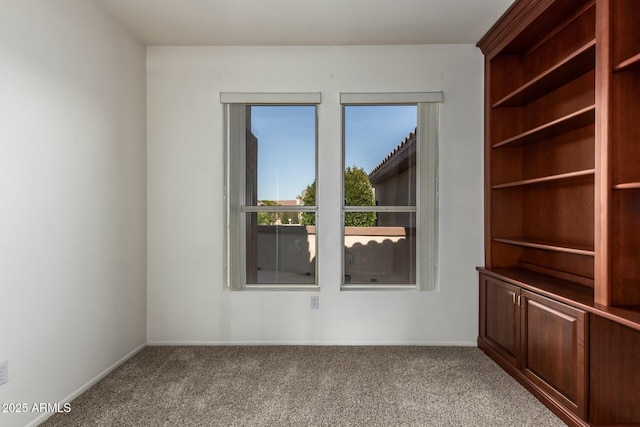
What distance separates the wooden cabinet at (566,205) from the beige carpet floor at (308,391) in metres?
0.31

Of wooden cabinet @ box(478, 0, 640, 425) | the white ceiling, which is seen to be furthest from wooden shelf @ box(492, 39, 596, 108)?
the white ceiling

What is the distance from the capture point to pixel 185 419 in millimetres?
1922

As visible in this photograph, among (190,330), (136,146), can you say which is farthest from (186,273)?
(136,146)

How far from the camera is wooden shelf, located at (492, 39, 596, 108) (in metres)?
1.90

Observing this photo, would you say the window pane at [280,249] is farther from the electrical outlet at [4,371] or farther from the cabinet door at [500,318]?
the electrical outlet at [4,371]

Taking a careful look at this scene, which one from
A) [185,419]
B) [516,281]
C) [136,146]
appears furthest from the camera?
[136,146]

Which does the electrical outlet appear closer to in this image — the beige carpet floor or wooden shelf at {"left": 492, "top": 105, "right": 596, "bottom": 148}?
the beige carpet floor

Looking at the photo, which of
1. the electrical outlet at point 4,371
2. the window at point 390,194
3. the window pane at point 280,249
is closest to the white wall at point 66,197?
the electrical outlet at point 4,371

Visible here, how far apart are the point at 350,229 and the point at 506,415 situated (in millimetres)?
1737

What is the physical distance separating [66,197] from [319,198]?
Answer: 6.07 feet

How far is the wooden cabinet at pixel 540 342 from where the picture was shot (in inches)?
71.9

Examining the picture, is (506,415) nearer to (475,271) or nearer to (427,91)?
(475,271)

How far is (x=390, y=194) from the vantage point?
3066 mm

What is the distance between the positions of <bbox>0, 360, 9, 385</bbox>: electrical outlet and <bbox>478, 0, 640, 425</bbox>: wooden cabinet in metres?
3.03
